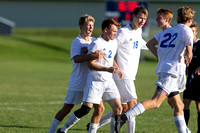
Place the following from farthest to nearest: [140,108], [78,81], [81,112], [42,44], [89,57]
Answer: [42,44] < [78,81] < [81,112] < [89,57] < [140,108]

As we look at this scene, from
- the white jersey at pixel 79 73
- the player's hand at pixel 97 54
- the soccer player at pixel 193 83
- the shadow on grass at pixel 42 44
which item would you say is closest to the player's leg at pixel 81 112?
the white jersey at pixel 79 73

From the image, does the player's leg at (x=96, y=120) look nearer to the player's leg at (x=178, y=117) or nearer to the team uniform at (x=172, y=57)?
the team uniform at (x=172, y=57)

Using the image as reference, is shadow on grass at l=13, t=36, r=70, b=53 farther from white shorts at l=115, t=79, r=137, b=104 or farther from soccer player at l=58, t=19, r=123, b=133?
soccer player at l=58, t=19, r=123, b=133

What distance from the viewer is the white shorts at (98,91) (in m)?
7.25

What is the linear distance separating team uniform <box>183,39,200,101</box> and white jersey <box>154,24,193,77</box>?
5.39 ft

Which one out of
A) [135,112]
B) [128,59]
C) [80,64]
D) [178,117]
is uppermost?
[128,59]

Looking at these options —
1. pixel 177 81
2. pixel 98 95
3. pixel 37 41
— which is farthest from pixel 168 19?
pixel 37 41

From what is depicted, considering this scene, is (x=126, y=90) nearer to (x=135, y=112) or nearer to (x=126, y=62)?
(x=126, y=62)

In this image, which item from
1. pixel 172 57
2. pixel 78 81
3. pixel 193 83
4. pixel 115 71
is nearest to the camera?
pixel 115 71

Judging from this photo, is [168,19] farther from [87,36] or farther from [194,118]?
[194,118]

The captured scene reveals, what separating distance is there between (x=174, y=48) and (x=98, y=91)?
1421mm

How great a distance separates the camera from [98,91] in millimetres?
7270

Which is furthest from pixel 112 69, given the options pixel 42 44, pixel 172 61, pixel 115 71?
pixel 42 44

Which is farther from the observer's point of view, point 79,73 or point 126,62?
point 126,62
